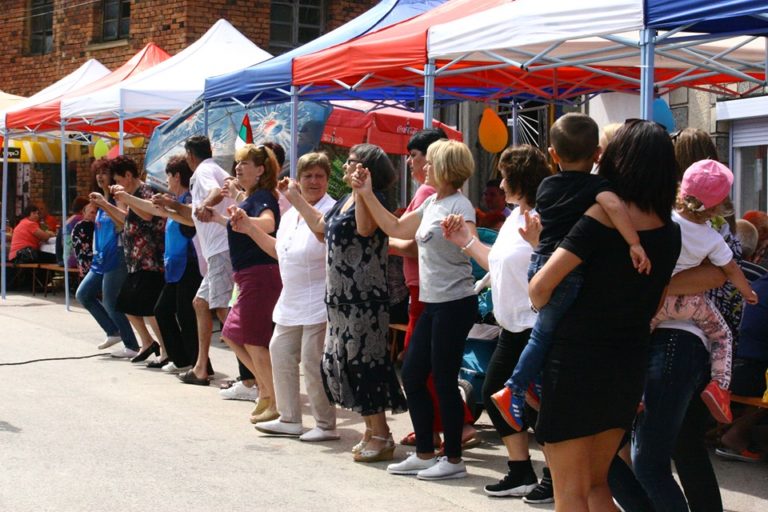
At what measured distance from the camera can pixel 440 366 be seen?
20.6 feet

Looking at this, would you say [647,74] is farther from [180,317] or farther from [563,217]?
[180,317]

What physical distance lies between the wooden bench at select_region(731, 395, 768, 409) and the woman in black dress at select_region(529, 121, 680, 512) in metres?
2.85

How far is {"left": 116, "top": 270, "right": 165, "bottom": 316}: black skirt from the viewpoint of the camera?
1059 cm

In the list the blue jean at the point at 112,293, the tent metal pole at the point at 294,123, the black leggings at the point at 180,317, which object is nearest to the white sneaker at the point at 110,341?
the blue jean at the point at 112,293

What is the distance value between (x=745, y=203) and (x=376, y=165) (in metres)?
8.84

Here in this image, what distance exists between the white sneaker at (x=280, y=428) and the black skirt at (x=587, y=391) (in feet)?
12.8

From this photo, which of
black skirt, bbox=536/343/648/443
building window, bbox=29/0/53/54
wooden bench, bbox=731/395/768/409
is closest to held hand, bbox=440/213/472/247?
black skirt, bbox=536/343/648/443

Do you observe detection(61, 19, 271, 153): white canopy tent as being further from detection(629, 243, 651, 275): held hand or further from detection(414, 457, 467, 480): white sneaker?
detection(629, 243, 651, 275): held hand

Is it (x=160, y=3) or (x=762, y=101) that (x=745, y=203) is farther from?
(x=160, y=3)

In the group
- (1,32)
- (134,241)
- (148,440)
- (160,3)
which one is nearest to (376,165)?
(148,440)

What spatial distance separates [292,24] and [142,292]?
41.6 feet

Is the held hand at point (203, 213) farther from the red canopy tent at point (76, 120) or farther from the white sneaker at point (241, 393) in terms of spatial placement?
the red canopy tent at point (76, 120)

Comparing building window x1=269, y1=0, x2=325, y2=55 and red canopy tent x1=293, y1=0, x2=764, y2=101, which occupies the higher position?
building window x1=269, y1=0, x2=325, y2=55

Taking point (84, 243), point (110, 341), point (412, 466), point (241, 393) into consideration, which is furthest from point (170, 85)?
point (412, 466)
